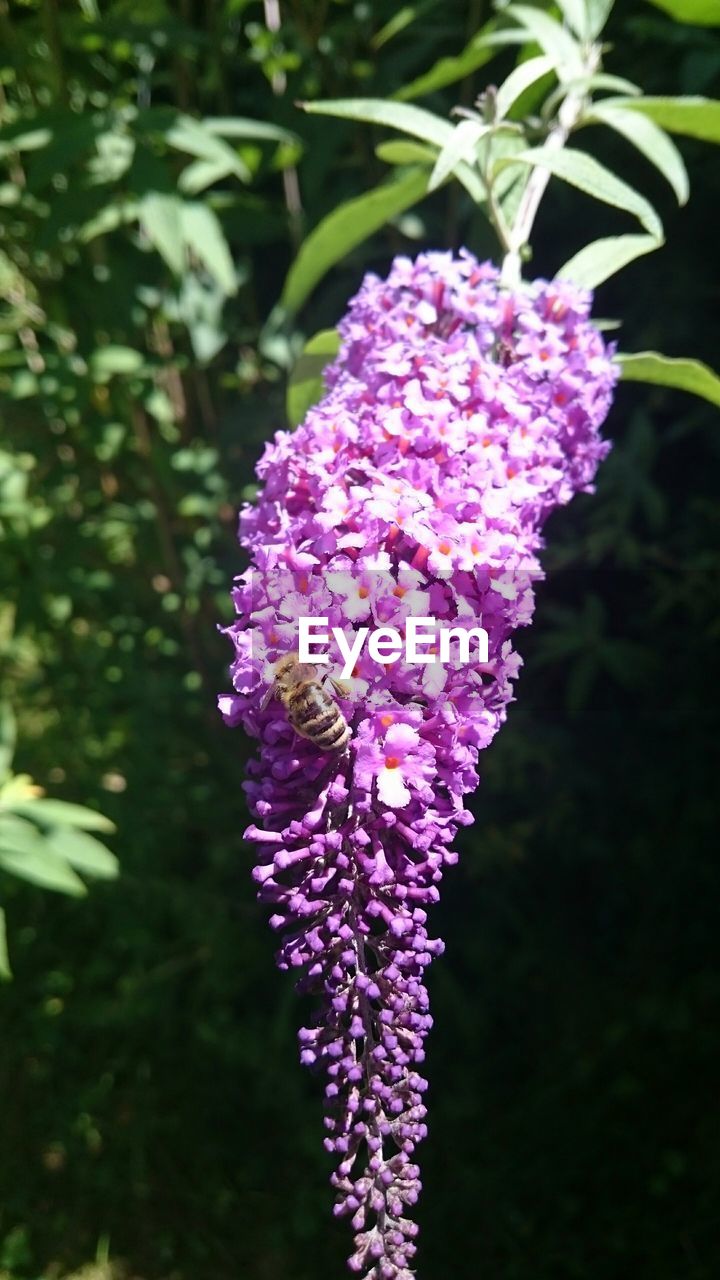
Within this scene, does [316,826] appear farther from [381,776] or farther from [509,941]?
[509,941]

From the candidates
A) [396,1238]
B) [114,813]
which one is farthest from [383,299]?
[114,813]

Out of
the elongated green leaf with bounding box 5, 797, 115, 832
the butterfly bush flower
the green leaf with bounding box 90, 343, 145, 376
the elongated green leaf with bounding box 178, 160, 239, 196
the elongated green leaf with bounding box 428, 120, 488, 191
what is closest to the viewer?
A: the butterfly bush flower

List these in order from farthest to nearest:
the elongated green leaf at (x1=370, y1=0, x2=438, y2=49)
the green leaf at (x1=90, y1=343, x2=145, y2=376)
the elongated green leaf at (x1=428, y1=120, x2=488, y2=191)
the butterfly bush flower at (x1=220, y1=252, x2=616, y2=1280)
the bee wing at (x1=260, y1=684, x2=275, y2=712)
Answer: the green leaf at (x1=90, y1=343, x2=145, y2=376) < the elongated green leaf at (x1=370, y1=0, x2=438, y2=49) < the elongated green leaf at (x1=428, y1=120, x2=488, y2=191) < the bee wing at (x1=260, y1=684, x2=275, y2=712) < the butterfly bush flower at (x1=220, y1=252, x2=616, y2=1280)

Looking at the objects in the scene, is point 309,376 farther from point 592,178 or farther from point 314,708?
point 314,708

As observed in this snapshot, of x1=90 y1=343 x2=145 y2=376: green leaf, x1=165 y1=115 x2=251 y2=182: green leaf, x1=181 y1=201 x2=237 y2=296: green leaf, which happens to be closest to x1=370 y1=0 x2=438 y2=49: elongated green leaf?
x1=165 y1=115 x2=251 y2=182: green leaf

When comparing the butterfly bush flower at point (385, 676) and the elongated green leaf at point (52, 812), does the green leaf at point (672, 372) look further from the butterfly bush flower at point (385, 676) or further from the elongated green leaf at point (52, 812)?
the elongated green leaf at point (52, 812)

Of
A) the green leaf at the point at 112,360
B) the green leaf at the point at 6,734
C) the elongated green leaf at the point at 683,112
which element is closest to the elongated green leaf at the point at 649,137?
the elongated green leaf at the point at 683,112

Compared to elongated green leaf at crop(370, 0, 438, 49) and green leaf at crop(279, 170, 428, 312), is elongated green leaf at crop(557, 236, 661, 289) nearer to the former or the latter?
green leaf at crop(279, 170, 428, 312)
